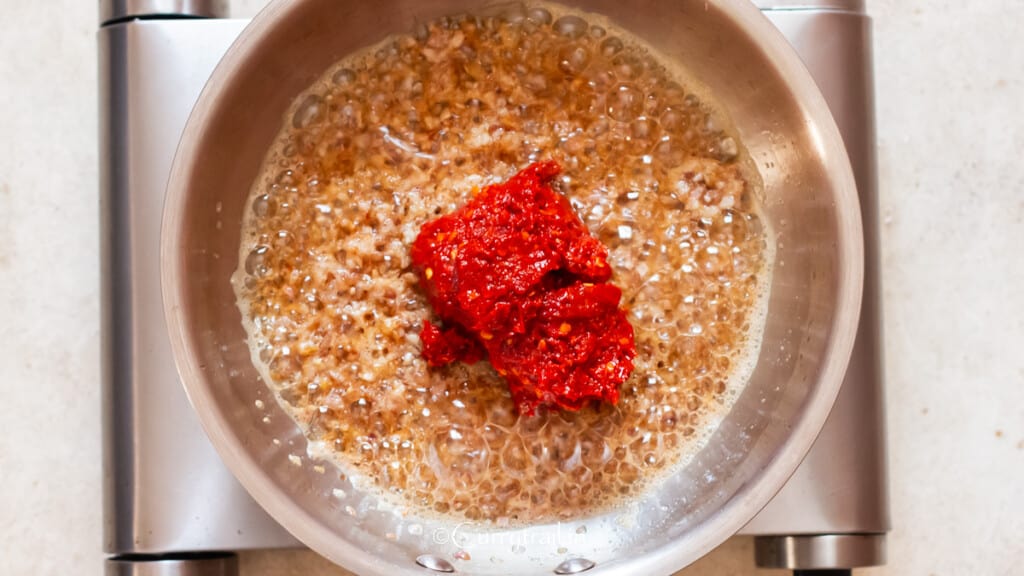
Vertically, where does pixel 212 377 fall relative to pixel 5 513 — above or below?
above

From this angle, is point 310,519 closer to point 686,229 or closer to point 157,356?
point 157,356

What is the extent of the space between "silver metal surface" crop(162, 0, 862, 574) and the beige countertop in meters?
0.21

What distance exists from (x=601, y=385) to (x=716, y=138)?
1.02 ft

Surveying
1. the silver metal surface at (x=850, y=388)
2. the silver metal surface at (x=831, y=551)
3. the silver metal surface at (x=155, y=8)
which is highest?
the silver metal surface at (x=155, y=8)

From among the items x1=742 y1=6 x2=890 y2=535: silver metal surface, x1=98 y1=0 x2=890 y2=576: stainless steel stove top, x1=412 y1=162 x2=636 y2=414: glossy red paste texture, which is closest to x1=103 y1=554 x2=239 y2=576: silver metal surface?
x1=98 y1=0 x2=890 y2=576: stainless steel stove top

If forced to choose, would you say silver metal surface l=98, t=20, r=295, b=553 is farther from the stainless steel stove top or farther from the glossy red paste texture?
the glossy red paste texture

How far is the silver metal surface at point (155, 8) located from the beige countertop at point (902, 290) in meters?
0.12

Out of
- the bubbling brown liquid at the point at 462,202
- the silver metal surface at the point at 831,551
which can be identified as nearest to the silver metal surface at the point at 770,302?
the bubbling brown liquid at the point at 462,202

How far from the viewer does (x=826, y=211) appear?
90 cm

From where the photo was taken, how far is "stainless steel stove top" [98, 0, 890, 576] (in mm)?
963

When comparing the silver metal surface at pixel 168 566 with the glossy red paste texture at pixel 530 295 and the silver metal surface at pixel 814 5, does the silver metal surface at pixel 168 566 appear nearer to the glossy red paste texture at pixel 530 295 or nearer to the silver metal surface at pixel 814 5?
the glossy red paste texture at pixel 530 295

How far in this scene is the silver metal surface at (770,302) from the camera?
2.81 ft

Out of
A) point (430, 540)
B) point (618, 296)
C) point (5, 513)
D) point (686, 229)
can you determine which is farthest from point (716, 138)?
point (5, 513)

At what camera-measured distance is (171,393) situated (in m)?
0.97
